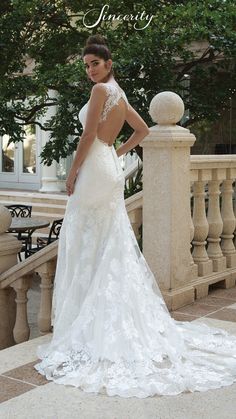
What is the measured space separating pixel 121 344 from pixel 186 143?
65.9 inches

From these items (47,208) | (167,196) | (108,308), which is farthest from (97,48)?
(47,208)

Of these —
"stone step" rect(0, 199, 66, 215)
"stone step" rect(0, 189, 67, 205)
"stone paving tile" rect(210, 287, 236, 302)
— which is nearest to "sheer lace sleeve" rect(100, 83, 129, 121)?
"stone paving tile" rect(210, 287, 236, 302)

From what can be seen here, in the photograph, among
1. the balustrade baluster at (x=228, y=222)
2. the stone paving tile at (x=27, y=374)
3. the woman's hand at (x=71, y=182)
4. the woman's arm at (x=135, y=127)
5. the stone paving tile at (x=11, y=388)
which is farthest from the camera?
the balustrade baluster at (x=228, y=222)

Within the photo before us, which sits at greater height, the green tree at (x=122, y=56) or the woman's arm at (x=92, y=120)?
the green tree at (x=122, y=56)

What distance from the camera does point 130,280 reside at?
3598 mm

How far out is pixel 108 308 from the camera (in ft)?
11.4

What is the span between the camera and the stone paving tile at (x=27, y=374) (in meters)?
3.22

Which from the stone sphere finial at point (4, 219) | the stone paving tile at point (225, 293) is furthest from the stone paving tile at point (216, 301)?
the stone sphere finial at point (4, 219)

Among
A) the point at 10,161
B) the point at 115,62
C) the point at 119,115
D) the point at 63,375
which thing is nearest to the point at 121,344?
the point at 63,375

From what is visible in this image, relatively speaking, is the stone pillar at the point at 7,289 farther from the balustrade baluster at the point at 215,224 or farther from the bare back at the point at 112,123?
the balustrade baluster at the point at 215,224

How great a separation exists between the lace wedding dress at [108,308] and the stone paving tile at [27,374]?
38mm

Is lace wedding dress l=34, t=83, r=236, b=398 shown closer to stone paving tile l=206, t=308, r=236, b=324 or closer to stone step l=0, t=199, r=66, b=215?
stone paving tile l=206, t=308, r=236, b=324

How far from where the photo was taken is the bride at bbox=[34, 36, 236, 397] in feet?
10.9

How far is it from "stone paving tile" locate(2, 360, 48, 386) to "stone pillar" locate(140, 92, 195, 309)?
1390 mm
